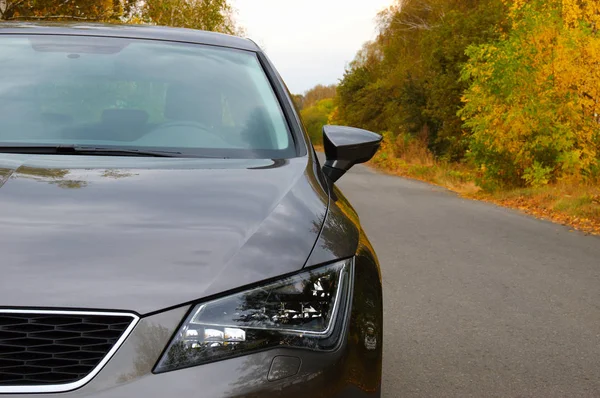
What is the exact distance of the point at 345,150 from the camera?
3.11 meters

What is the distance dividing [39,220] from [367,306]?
3.01ft

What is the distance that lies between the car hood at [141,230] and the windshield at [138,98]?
331 millimetres

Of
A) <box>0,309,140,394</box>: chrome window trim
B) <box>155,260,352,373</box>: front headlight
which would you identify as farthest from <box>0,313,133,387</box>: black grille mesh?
<box>155,260,352,373</box>: front headlight

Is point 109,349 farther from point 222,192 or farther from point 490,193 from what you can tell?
point 490,193

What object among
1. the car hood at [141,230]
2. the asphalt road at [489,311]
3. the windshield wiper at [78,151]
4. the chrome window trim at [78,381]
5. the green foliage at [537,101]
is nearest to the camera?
the chrome window trim at [78,381]

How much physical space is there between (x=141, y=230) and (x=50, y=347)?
0.41 metres

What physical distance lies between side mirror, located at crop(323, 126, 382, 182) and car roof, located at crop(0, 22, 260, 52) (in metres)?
0.72

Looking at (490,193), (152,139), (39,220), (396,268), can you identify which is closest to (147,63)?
(152,139)

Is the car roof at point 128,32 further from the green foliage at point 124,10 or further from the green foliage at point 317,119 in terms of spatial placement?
the green foliage at point 317,119

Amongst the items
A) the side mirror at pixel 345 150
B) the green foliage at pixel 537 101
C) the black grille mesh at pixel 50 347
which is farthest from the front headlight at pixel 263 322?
the green foliage at pixel 537 101

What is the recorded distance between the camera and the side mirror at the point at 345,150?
3.12m

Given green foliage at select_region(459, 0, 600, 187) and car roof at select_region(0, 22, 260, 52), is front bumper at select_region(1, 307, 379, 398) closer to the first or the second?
car roof at select_region(0, 22, 260, 52)

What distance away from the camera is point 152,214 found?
7.04 feet

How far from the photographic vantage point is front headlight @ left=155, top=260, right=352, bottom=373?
186cm
